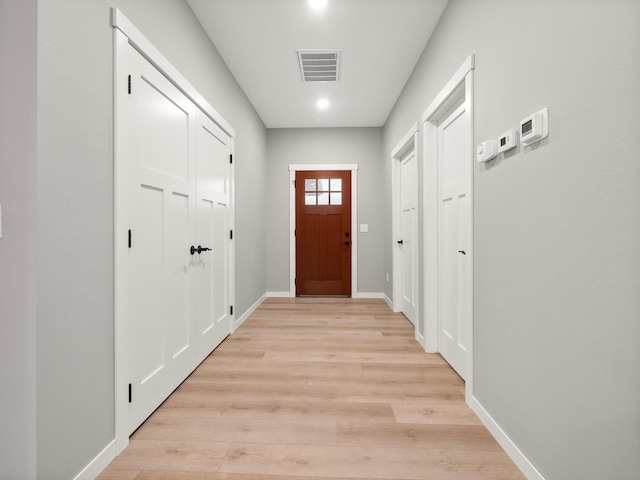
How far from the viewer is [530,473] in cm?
136

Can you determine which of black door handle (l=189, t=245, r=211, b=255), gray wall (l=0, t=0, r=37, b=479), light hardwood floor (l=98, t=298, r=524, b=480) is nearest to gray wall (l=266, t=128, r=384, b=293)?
light hardwood floor (l=98, t=298, r=524, b=480)

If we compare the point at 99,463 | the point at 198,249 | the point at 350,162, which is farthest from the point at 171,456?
the point at 350,162

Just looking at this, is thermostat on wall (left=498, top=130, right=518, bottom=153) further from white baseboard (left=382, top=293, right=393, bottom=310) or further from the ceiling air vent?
white baseboard (left=382, top=293, right=393, bottom=310)

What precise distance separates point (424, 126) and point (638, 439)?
2.50 metres

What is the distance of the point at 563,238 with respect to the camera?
3.85 ft

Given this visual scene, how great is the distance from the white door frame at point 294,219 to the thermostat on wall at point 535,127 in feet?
12.7

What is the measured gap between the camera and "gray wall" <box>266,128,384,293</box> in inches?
205

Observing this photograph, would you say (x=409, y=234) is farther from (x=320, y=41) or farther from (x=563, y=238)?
(x=563, y=238)

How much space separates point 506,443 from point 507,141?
139cm

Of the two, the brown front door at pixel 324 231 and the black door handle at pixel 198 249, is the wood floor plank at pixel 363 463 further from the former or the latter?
the brown front door at pixel 324 231

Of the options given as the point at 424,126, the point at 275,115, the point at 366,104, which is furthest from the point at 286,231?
the point at 424,126

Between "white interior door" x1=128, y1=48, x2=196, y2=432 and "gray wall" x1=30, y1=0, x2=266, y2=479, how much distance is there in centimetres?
19

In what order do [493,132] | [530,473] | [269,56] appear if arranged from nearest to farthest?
1. [530,473]
2. [493,132]
3. [269,56]

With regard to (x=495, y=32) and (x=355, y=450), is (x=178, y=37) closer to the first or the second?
(x=495, y=32)
